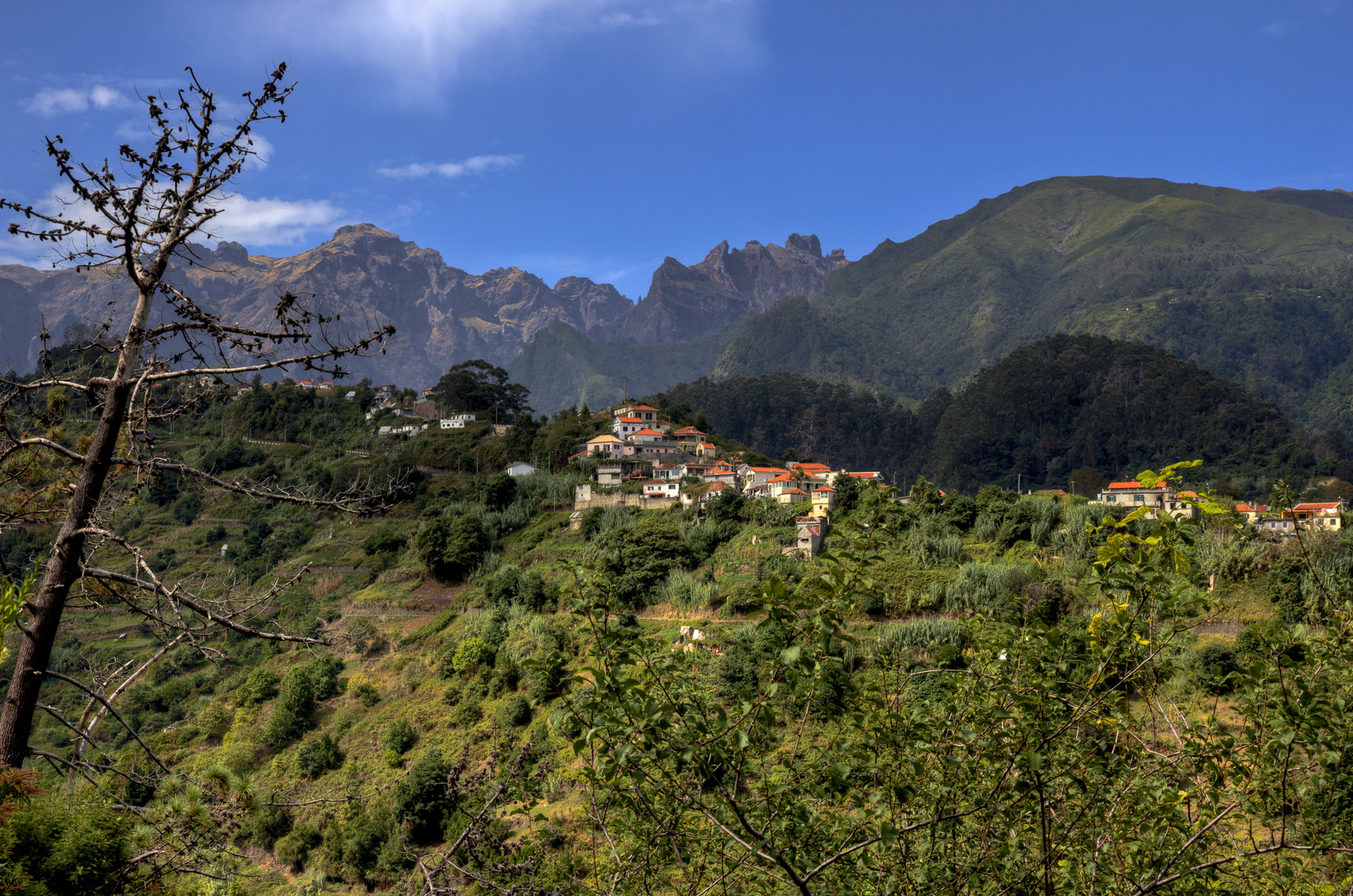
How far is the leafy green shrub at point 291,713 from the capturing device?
23.3m

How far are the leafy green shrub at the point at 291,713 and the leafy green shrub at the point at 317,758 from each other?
173 centimetres

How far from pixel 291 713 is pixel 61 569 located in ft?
78.6

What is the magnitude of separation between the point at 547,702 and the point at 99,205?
1972 centimetres

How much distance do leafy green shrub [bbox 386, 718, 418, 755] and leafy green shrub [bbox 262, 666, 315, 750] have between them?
4.07m

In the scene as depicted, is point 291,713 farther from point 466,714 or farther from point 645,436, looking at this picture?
point 645,436

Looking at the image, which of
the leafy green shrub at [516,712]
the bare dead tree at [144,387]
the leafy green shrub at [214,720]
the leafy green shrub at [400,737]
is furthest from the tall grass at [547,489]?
the bare dead tree at [144,387]

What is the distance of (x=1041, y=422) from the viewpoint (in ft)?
283

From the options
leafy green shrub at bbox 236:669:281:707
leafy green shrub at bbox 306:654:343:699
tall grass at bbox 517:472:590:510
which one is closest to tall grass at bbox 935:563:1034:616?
leafy green shrub at bbox 306:654:343:699

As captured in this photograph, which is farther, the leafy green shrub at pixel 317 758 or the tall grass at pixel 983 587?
the leafy green shrub at pixel 317 758

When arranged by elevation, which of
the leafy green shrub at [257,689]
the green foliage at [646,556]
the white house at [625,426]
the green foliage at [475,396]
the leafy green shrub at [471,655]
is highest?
the green foliage at [475,396]

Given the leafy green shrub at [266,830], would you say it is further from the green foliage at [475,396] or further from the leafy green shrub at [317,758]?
the green foliage at [475,396]

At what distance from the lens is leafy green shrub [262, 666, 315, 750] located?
23.3m

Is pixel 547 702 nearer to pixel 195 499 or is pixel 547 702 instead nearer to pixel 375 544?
pixel 375 544

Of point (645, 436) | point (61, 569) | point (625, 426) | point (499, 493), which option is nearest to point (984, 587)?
point (61, 569)
